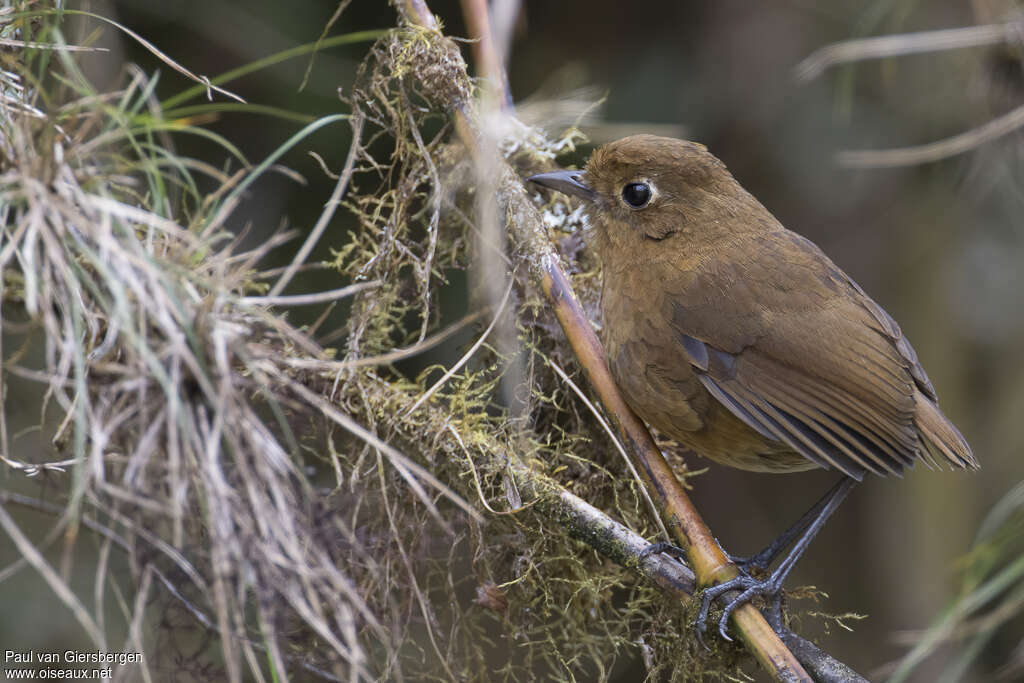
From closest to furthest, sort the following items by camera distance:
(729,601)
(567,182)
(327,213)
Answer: (327,213), (729,601), (567,182)

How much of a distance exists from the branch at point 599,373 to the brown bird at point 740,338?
0.06 metres

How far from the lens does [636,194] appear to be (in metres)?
2.92

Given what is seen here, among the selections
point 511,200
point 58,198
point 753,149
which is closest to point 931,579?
point 753,149

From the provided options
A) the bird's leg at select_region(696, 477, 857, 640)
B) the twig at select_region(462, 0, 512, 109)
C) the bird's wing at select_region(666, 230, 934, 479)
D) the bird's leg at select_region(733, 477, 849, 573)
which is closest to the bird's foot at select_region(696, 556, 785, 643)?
the bird's leg at select_region(696, 477, 857, 640)

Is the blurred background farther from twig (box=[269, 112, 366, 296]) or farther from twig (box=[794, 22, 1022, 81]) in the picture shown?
twig (box=[269, 112, 366, 296])

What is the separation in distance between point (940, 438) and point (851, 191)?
3.12 meters

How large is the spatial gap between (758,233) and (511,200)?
2.70 ft

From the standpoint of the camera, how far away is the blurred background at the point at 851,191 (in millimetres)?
4977

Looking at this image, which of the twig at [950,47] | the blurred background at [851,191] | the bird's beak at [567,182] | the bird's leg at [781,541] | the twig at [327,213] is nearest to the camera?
the twig at [327,213]

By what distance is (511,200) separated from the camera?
250 cm

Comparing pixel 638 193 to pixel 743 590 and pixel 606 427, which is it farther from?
pixel 743 590

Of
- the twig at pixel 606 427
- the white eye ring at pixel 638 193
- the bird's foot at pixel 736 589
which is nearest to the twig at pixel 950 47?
Answer: the white eye ring at pixel 638 193

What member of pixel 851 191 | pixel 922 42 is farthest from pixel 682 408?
pixel 851 191

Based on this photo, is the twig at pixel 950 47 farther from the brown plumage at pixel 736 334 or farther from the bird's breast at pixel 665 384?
the bird's breast at pixel 665 384
